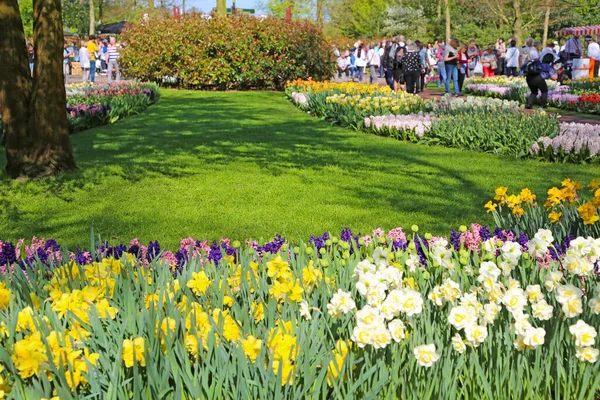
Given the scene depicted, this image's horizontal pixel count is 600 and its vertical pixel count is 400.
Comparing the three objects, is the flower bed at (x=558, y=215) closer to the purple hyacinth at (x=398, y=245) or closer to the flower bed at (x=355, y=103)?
the purple hyacinth at (x=398, y=245)

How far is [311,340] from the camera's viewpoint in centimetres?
240

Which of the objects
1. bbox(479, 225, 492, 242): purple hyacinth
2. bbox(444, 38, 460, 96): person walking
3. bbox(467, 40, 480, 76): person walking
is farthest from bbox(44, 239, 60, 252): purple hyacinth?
bbox(467, 40, 480, 76): person walking

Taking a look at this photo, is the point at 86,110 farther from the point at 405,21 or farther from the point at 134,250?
the point at 405,21

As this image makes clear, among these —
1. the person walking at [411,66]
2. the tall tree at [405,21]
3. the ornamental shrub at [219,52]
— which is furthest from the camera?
the tall tree at [405,21]

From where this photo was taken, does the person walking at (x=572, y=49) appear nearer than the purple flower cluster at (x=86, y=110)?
No

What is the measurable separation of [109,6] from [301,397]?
6541 cm

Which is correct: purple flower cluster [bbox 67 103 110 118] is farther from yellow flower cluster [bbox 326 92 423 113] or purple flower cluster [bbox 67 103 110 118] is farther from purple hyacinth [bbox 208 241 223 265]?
purple hyacinth [bbox 208 241 223 265]

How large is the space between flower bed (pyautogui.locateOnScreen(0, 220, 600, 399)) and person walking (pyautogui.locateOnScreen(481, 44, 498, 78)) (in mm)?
26755

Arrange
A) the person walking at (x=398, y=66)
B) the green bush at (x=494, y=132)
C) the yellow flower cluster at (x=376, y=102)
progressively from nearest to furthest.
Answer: the green bush at (x=494, y=132) < the yellow flower cluster at (x=376, y=102) < the person walking at (x=398, y=66)

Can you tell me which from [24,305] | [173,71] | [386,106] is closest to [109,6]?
[173,71]

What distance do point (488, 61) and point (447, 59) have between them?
1085 centimetres

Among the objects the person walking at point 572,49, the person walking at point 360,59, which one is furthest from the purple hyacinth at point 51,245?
the person walking at point 360,59

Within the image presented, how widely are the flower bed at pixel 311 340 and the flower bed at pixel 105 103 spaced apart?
30.3 ft

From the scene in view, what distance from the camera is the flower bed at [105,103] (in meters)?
12.5
